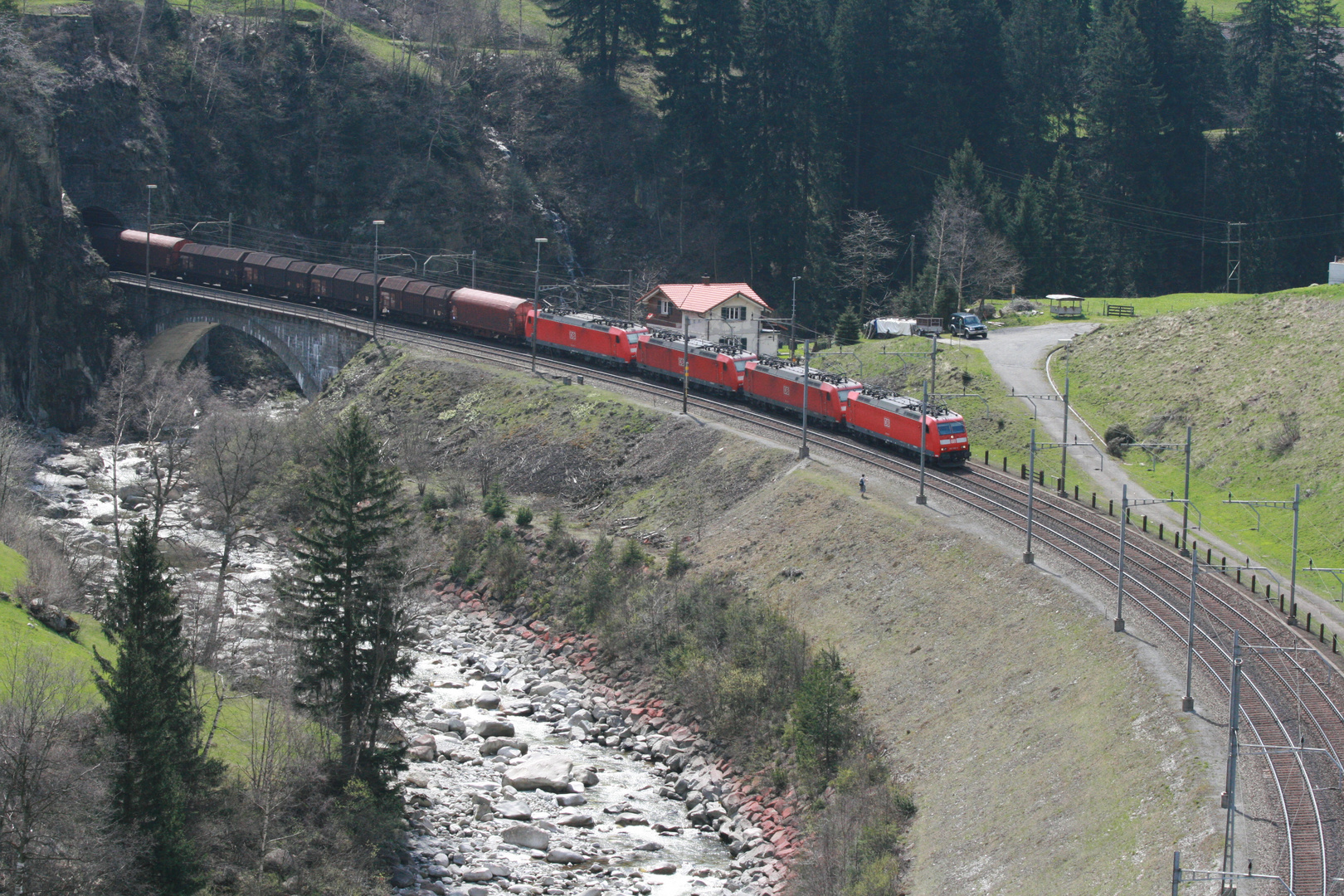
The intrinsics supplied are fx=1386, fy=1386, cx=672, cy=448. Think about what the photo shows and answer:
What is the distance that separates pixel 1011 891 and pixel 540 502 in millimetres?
42202

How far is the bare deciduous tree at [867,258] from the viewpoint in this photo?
105500 mm

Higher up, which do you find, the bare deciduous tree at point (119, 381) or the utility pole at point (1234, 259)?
the utility pole at point (1234, 259)

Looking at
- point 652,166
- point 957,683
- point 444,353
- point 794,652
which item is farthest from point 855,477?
point 652,166

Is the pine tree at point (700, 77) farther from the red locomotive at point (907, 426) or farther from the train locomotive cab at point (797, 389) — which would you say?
the red locomotive at point (907, 426)

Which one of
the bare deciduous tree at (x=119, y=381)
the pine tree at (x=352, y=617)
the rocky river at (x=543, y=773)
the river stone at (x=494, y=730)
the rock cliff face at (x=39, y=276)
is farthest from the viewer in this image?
the rock cliff face at (x=39, y=276)

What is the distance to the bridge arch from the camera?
311ft

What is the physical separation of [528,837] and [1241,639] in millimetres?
23561

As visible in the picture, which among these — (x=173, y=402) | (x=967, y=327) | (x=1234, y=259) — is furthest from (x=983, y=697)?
(x=1234, y=259)

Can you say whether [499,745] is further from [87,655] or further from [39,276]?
[39,276]

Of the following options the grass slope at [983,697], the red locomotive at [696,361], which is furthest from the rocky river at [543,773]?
the red locomotive at [696,361]

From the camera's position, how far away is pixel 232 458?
70.9 meters

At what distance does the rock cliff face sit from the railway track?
148 ft

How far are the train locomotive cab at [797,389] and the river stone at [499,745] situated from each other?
24610 millimetres

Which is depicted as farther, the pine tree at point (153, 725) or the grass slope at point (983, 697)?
the grass slope at point (983, 697)
